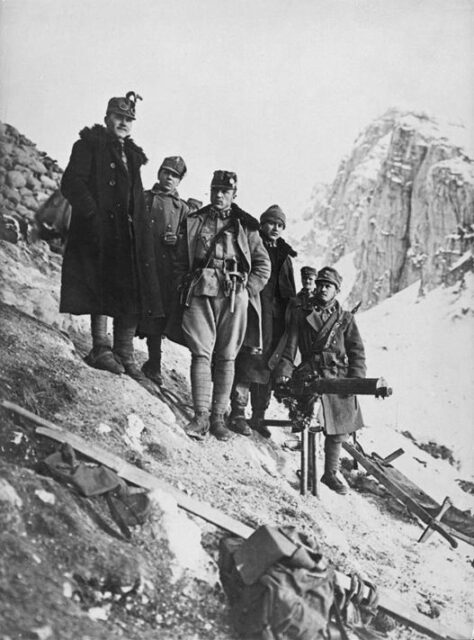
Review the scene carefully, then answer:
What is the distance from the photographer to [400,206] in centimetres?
911

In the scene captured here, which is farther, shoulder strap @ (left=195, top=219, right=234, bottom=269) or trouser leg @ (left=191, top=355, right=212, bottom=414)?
shoulder strap @ (left=195, top=219, right=234, bottom=269)

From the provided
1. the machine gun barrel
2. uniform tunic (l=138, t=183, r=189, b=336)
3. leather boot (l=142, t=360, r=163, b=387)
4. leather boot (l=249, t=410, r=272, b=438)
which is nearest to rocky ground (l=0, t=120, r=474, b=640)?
leather boot (l=249, t=410, r=272, b=438)

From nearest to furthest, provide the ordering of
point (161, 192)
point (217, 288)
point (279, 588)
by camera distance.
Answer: point (279, 588) < point (217, 288) < point (161, 192)

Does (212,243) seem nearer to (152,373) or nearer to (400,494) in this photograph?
(152,373)

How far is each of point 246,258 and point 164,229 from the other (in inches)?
25.8

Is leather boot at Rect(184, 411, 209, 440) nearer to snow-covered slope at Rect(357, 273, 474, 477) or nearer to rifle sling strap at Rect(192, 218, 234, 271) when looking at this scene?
rifle sling strap at Rect(192, 218, 234, 271)

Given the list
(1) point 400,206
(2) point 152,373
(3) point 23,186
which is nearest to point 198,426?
(2) point 152,373

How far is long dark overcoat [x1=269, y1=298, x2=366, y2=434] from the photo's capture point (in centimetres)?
450

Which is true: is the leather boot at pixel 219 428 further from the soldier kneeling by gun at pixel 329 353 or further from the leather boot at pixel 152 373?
the soldier kneeling by gun at pixel 329 353

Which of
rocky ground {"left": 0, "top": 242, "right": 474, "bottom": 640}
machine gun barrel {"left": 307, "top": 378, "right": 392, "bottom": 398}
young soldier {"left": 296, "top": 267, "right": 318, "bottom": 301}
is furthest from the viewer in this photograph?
young soldier {"left": 296, "top": 267, "right": 318, "bottom": 301}

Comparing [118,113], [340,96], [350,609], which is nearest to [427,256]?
[340,96]

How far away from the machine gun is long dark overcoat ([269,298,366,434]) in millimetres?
90

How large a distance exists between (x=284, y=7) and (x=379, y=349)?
3.76 meters

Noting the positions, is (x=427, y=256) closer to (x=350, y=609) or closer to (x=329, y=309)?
(x=329, y=309)
